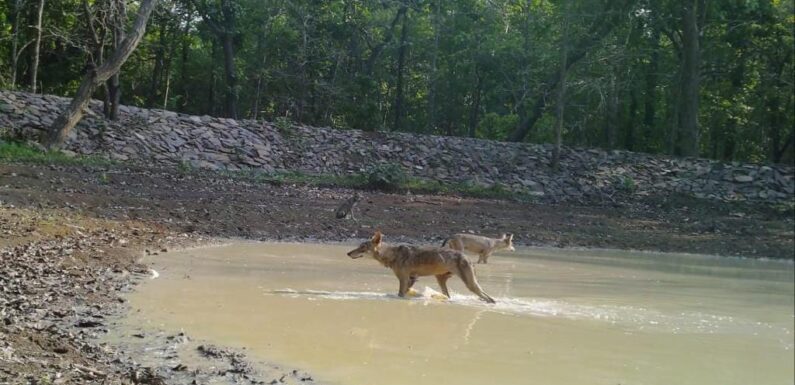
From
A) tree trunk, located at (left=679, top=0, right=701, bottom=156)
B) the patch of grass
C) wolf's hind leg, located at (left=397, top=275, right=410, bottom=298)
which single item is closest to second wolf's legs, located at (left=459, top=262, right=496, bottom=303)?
wolf's hind leg, located at (left=397, top=275, right=410, bottom=298)

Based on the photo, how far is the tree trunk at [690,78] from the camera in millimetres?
35844

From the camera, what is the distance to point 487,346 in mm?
9375

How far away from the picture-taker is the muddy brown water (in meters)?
8.48

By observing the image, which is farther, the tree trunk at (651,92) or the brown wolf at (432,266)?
the tree trunk at (651,92)

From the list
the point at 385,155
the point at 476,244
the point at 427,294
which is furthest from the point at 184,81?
the point at 427,294

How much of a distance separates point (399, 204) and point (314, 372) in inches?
686

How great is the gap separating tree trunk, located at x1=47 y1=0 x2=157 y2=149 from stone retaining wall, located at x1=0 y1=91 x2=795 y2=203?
2.66 feet

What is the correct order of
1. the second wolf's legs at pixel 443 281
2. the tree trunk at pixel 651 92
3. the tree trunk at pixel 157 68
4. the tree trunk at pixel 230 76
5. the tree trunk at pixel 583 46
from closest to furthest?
the second wolf's legs at pixel 443 281, the tree trunk at pixel 583 46, the tree trunk at pixel 230 76, the tree trunk at pixel 651 92, the tree trunk at pixel 157 68

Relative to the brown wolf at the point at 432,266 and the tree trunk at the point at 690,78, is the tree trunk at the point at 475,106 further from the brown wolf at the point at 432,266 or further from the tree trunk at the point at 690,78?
the brown wolf at the point at 432,266

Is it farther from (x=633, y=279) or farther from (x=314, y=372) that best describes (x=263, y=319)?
(x=633, y=279)

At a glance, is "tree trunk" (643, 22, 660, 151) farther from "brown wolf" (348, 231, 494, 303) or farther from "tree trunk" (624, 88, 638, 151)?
"brown wolf" (348, 231, 494, 303)

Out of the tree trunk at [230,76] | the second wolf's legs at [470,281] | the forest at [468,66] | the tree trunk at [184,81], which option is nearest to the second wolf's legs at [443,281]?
the second wolf's legs at [470,281]

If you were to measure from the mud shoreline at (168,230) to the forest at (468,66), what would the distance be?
9.39m

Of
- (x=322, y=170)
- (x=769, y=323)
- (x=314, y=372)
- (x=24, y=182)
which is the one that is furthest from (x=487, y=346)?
(x=322, y=170)
